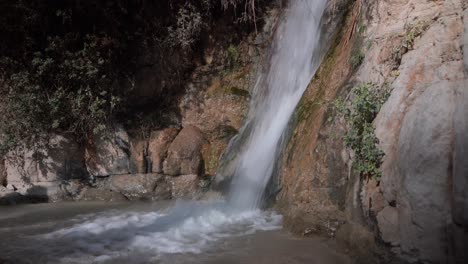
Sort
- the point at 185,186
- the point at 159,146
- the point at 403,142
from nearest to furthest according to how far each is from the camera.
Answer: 1. the point at 403,142
2. the point at 185,186
3. the point at 159,146

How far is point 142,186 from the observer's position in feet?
29.6

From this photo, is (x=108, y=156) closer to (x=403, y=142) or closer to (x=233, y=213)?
(x=233, y=213)

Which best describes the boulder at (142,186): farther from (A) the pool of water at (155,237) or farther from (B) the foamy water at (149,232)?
(B) the foamy water at (149,232)

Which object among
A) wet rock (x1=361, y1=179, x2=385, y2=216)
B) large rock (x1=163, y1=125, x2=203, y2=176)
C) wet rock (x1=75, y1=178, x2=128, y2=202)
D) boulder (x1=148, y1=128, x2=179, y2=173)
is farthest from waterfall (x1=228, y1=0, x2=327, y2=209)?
wet rock (x1=75, y1=178, x2=128, y2=202)

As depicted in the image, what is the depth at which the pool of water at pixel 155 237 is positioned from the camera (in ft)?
15.8

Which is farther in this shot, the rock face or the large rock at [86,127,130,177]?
the large rock at [86,127,130,177]

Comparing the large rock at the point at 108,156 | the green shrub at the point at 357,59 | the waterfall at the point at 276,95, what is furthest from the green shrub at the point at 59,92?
the green shrub at the point at 357,59

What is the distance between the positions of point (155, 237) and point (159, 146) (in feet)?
13.0

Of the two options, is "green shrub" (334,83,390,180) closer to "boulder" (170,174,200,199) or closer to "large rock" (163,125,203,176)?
"boulder" (170,174,200,199)

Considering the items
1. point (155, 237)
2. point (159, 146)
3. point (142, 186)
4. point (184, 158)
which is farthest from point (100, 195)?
point (155, 237)

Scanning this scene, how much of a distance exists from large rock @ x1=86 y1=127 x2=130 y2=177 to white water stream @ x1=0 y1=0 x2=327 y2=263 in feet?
6.44

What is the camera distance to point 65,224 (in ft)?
21.9

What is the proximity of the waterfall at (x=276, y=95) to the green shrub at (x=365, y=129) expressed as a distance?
2.23m

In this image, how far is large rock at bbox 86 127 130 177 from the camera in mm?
9328
